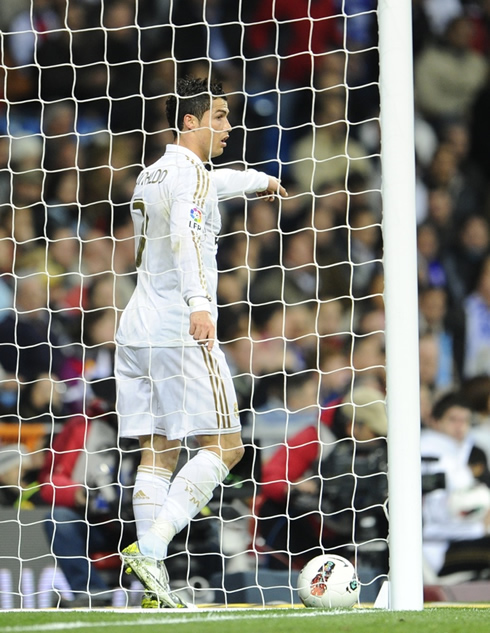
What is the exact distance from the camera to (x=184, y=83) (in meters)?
3.64

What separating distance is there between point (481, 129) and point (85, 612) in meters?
3.86

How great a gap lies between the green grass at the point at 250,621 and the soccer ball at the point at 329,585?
0.60ft

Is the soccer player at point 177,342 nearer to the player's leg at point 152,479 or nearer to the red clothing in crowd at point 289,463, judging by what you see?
the player's leg at point 152,479

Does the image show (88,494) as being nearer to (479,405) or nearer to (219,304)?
(219,304)

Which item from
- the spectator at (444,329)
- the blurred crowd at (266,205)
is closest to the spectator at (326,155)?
the blurred crowd at (266,205)

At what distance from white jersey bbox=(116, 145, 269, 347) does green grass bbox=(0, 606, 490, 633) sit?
846 mm

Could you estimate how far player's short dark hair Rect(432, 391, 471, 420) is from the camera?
511 cm

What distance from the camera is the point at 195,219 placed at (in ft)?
11.0

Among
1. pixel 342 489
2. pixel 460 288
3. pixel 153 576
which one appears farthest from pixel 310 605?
pixel 460 288

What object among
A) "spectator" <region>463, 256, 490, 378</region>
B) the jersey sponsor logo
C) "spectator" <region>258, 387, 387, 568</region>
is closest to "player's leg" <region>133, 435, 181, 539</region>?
the jersey sponsor logo

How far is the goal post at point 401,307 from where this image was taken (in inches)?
114

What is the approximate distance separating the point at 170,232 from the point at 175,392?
48 cm

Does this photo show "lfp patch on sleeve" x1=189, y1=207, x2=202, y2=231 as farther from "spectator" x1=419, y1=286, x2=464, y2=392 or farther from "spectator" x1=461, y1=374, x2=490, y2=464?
"spectator" x1=419, y1=286, x2=464, y2=392

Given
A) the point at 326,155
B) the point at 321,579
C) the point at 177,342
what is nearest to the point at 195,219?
the point at 177,342
